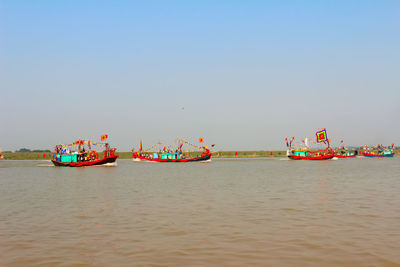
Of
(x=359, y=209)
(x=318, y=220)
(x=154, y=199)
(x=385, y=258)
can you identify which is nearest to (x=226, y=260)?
(x=385, y=258)

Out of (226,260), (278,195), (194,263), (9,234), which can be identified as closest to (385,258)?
(226,260)

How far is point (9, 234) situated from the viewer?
12.8 metres

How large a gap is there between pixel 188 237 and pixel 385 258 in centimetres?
600

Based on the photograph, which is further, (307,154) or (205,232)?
(307,154)

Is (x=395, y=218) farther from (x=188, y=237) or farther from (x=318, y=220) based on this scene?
(x=188, y=237)

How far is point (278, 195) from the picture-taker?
2319cm

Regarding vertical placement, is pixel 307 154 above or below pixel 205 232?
above

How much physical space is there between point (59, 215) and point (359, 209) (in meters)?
14.7

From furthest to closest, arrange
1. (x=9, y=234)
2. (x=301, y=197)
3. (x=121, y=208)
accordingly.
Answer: (x=301, y=197), (x=121, y=208), (x=9, y=234)

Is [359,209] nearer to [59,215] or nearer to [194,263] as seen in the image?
[194,263]

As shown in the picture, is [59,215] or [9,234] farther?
[59,215]

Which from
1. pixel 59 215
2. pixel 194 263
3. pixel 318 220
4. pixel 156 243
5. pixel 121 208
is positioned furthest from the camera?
pixel 121 208

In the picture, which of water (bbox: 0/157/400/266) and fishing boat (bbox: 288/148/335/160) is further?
fishing boat (bbox: 288/148/335/160)

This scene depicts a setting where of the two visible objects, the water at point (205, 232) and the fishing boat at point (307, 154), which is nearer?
the water at point (205, 232)
